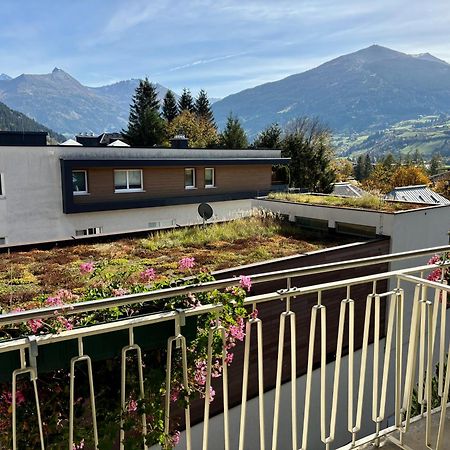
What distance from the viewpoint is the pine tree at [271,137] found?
30.5 metres

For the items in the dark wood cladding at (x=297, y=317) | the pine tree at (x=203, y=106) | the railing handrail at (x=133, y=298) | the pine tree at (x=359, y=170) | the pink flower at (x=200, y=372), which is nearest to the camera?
the railing handrail at (x=133, y=298)

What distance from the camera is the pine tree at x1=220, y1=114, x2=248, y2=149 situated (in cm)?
3228

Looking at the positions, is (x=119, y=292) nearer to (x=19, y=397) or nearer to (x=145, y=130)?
(x=19, y=397)

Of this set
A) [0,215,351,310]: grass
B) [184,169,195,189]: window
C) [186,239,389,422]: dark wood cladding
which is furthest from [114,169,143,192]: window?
[186,239,389,422]: dark wood cladding

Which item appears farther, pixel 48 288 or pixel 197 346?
pixel 48 288

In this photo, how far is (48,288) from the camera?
5984 mm

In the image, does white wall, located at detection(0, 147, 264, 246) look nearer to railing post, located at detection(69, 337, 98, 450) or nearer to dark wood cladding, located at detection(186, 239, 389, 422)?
dark wood cladding, located at detection(186, 239, 389, 422)

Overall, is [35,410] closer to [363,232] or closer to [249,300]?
[249,300]

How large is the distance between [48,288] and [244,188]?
56.1 feet

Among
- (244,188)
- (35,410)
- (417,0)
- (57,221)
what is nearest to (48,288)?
(35,410)

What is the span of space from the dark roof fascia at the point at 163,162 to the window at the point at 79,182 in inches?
27.5

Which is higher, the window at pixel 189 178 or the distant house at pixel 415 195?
the window at pixel 189 178

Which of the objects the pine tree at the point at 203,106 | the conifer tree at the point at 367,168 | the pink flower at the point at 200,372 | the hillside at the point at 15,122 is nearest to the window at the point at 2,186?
the pink flower at the point at 200,372

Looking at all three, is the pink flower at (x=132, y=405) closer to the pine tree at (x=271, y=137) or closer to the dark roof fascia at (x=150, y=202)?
the dark roof fascia at (x=150, y=202)
